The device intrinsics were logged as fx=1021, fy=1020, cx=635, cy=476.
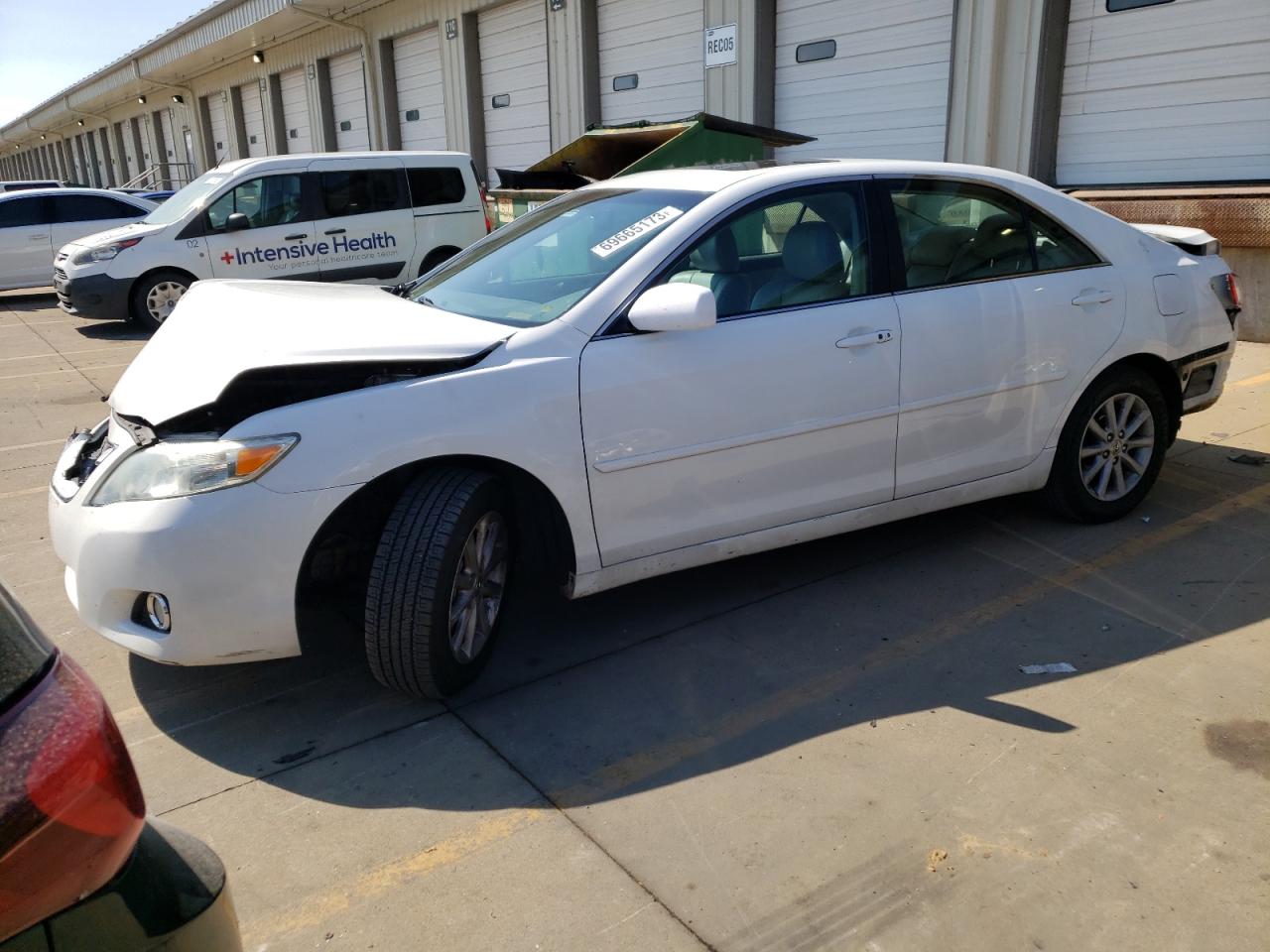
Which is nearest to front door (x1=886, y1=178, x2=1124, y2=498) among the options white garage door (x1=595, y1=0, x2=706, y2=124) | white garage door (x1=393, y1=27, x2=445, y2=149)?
white garage door (x1=595, y1=0, x2=706, y2=124)

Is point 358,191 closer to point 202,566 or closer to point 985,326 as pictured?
point 985,326

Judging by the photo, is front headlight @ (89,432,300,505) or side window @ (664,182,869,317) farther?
side window @ (664,182,869,317)

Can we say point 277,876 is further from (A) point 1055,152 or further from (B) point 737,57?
(B) point 737,57

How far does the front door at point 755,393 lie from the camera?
133 inches

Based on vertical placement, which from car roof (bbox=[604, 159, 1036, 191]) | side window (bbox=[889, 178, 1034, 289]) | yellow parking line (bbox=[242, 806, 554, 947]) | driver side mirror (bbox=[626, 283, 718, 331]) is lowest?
yellow parking line (bbox=[242, 806, 554, 947])

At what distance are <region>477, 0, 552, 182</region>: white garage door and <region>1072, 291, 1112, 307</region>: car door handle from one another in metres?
13.3

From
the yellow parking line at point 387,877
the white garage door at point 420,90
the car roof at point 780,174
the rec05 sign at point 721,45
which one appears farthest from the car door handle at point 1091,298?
the white garage door at point 420,90

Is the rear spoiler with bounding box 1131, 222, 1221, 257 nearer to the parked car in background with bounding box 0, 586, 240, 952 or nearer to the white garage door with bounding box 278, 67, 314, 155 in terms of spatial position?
the parked car in background with bounding box 0, 586, 240, 952

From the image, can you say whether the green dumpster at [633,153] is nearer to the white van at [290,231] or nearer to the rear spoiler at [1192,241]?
the white van at [290,231]

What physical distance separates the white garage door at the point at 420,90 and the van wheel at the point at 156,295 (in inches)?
361

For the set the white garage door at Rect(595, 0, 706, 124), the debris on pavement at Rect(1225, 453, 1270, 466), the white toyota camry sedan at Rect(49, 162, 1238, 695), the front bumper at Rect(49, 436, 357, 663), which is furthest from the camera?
the white garage door at Rect(595, 0, 706, 124)

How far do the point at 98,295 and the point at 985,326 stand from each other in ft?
33.0

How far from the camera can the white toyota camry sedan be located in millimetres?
2943

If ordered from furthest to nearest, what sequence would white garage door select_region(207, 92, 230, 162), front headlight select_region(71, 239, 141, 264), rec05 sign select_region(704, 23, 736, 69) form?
white garage door select_region(207, 92, 230, 162), rec05 sign select_region(704, 23, 736, 69), front headlight select_region(71, 239, 141, 264)
